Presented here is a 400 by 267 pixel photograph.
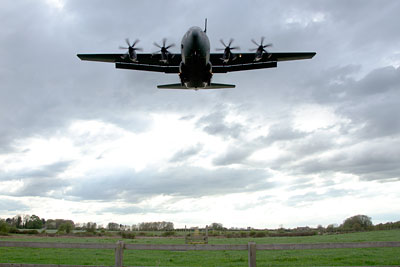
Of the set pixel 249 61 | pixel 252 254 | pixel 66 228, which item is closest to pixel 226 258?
pixel 252 254

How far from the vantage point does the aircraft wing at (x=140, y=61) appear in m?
24.9

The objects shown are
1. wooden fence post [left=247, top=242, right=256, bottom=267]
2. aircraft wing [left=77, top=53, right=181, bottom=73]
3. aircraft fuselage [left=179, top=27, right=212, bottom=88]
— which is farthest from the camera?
aircraft wing [left=77, top=53, right=181, bottom=73]

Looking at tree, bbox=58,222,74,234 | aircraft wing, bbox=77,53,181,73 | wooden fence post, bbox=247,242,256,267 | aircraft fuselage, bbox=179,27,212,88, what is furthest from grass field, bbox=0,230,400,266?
tree, bbox=58,222,74,234

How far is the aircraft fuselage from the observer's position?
18.4 meters

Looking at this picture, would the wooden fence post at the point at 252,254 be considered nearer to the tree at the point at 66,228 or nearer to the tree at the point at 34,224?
the tree at the point at 66,228

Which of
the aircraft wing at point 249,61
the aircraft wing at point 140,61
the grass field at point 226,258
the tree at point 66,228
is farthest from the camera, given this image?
the tree at point 66,228

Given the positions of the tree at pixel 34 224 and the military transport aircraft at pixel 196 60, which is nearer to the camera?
the military transport aircraft at pixel 196 60

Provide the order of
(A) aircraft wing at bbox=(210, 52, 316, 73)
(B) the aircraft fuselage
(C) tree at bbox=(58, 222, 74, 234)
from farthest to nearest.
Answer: (C) tree at bbox=(58, 222, 74, 234)
(A) aircraft wing at bbox=(210, 52, 316, 73)
(B) the aircraft fuselage

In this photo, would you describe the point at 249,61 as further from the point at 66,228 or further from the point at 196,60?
the point at 66,228

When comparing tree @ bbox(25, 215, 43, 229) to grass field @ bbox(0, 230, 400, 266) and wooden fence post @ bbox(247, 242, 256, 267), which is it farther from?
wooden fence post @ bbox(247, 242, 256, 267)

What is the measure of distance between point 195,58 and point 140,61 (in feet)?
29.3

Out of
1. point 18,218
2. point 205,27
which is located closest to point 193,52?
point 205,27

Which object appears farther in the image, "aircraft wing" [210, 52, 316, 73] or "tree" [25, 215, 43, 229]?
"tree" [25, 215, 43, 229]

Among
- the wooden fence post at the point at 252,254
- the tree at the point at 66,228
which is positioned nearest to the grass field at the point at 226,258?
the wooden fence post at the point at 252,254
